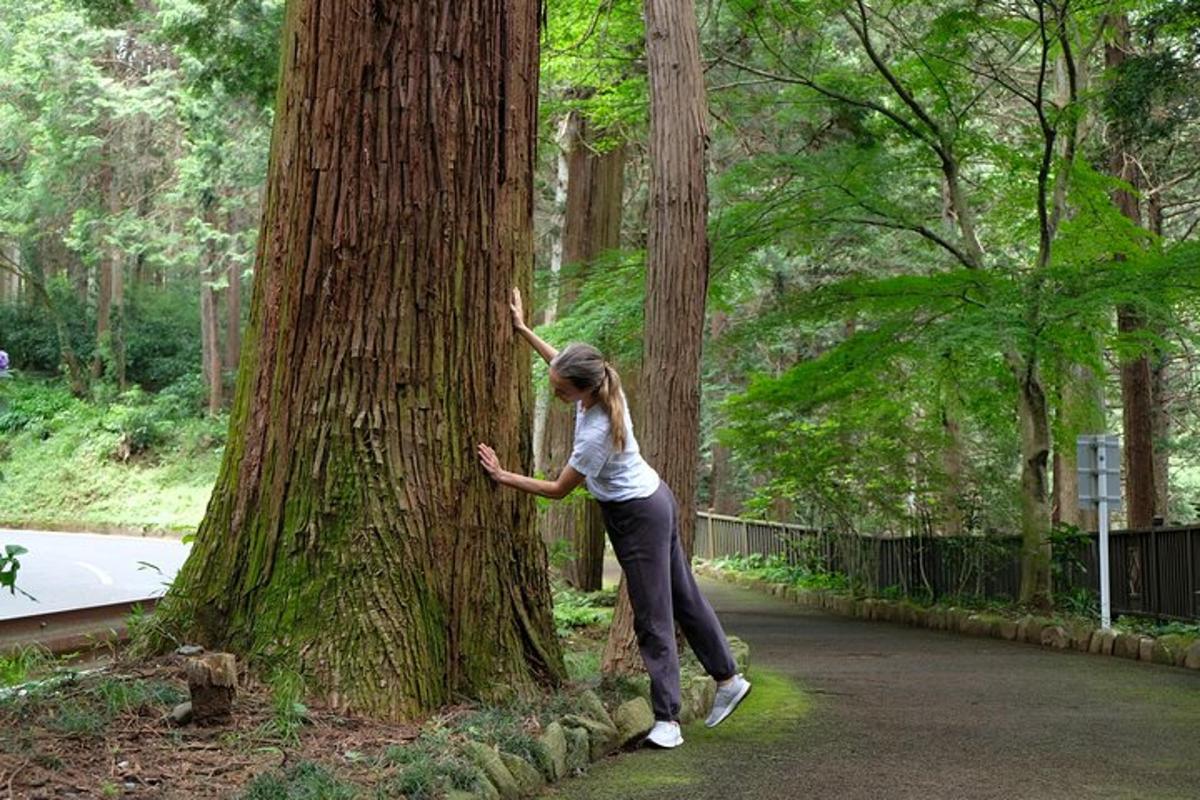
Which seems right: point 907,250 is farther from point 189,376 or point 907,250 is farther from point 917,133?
point 189,376

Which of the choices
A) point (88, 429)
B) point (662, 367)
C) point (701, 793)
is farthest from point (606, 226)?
point (88, 429)

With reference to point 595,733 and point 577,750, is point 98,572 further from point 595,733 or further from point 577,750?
point 577,750

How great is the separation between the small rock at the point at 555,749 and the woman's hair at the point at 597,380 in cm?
124

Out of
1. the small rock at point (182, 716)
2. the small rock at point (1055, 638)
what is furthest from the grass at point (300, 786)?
the small rock at point (1055, 638)

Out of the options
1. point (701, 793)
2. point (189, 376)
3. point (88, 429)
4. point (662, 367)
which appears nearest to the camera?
point (701, 793)

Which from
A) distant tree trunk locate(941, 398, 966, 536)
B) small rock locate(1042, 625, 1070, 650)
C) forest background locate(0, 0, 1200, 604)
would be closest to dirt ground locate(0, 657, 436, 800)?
forest background locate(0, 0, 1200, 604)

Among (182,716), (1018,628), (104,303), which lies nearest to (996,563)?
(1018,628)

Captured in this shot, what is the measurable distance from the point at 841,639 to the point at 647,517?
332 inches

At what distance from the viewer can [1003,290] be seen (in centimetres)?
1323

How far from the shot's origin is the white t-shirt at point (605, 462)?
18.0 ft

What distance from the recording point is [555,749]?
5.22 meters

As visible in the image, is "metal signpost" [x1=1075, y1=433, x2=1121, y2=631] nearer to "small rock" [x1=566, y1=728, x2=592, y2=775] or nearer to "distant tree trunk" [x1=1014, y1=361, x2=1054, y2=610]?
"distant tree trunk" [x1=1014, y1=361, x2=1054, y2=610]

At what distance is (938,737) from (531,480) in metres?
2.67

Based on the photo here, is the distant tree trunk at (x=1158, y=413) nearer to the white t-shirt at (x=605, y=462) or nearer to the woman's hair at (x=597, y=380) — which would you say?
the white t-shirt at (x=605, y=462)
